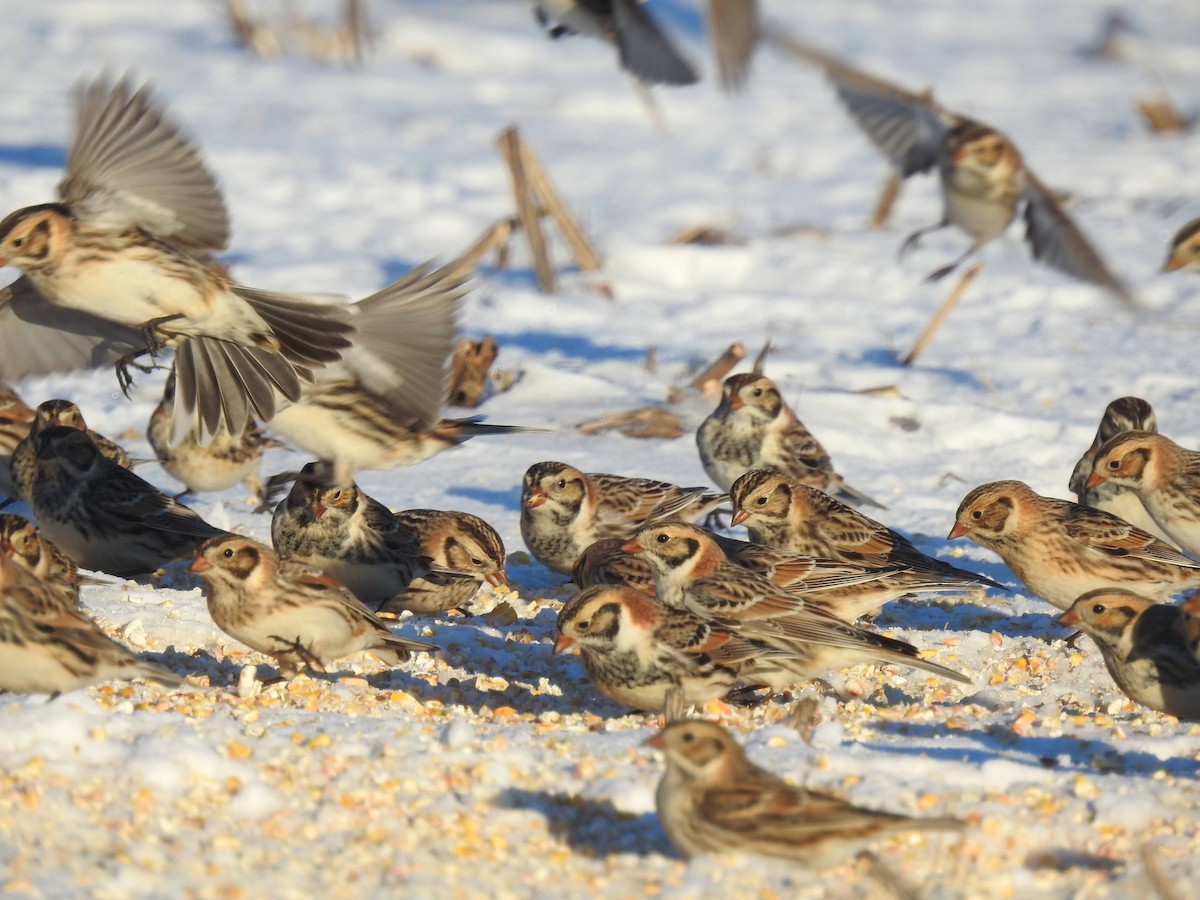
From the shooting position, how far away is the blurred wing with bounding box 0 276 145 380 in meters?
7.40

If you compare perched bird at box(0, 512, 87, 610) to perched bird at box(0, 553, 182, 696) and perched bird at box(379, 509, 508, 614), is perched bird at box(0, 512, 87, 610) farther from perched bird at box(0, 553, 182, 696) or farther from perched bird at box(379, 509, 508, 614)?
perched bird at box(379, 509, 508, 614)

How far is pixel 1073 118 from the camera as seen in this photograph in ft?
58.6

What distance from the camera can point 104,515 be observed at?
24.9ft

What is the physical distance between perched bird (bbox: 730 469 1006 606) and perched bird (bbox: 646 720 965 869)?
9.86ft

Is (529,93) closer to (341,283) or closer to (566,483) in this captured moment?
(341,283)

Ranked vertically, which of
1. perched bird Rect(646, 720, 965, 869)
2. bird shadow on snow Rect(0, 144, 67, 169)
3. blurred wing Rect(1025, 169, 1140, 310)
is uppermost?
blurred wing Rect(1025, 169, 1140, 310)

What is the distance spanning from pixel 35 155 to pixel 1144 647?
11533 millimetres

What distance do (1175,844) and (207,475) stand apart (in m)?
5.43

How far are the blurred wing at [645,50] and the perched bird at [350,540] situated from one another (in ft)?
9.60

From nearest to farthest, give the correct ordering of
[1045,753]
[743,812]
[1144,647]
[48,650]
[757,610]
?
[743,812], [48,650], [1045,753], [1144,647], [757,610]

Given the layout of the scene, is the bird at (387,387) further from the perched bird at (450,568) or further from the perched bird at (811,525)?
the perched bird at (811,525)

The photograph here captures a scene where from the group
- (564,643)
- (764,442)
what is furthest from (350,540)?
(764,442)

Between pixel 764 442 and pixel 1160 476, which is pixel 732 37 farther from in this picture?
pixel 1160 476

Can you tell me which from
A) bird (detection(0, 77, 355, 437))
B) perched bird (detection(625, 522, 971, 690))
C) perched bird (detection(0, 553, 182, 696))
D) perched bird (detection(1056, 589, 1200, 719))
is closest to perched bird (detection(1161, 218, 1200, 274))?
perched bird (detection(1056, 589, 1200, 719))
